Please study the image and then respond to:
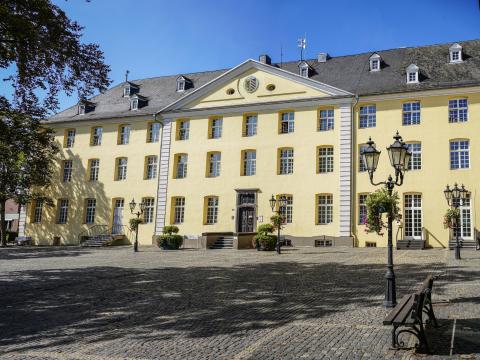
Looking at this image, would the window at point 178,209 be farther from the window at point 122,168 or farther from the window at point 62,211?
the window at point 62,211

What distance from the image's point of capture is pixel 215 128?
106 feet

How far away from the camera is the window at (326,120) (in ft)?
95.8

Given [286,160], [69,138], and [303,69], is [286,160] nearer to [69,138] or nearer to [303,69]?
[303,69]

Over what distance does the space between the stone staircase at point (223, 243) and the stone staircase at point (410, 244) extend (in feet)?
31.8

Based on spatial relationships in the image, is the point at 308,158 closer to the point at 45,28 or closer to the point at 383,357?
the point at 45,28

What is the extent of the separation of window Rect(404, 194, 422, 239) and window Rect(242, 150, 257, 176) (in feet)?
32.7

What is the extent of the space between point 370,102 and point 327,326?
2275 centimetres

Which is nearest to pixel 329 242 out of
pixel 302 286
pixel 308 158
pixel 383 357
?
pixel 308 158

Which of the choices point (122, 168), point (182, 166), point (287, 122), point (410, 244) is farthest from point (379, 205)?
point (122, 168)

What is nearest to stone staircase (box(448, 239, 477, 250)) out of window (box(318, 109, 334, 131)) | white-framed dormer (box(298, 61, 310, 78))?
window (box(318, 109, 334, 131))

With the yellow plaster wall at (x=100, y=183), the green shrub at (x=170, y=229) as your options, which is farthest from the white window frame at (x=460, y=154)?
the yellow plaster wall at (x=100, y=183)

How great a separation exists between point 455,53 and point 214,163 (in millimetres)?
16867

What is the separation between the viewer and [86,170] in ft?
116

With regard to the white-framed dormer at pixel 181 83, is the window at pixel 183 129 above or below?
below
